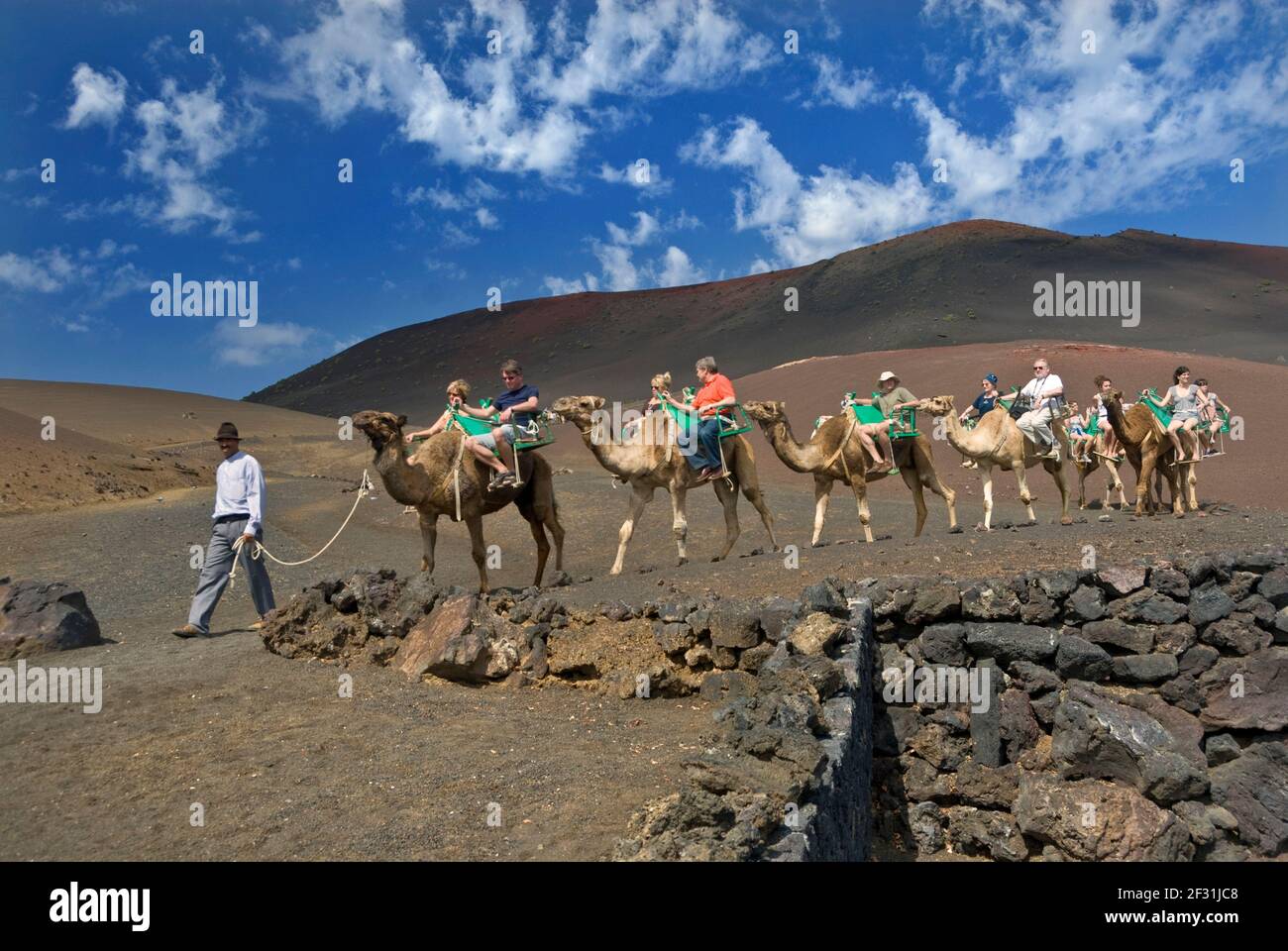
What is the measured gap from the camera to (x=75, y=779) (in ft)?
20.7

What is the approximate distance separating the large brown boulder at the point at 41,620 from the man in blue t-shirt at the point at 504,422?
4.60 m

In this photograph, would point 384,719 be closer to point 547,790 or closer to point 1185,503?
point 547,790

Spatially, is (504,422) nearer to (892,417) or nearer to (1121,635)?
(892,417)

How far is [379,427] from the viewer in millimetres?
11062

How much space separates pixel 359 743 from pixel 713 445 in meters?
7.97

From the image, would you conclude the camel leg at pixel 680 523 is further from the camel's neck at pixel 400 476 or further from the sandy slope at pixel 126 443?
the sandy slope at pixel 126 443

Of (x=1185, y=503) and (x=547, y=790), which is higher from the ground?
(x=1185, y=503)

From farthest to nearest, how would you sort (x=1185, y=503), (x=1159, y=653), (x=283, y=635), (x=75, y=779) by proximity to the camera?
1. (x=1185, y=503)
2. (x=1159, y=653)
3. (x=283, y=635)
4. (x=75, y=779)

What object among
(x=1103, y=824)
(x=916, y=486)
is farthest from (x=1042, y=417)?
(x=1103, y=824)

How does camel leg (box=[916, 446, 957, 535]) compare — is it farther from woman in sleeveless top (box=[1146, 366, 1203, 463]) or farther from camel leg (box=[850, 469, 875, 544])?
woman in sleeveless top (box=[1146, 366, 1203, 463])

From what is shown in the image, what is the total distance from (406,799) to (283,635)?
4.27 meters

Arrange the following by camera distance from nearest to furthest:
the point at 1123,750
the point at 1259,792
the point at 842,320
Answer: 1. the point at 1123,750
2. the point at 1259,792
3. the point at 842,320

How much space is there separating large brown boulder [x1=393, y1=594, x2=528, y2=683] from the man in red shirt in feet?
16.5
